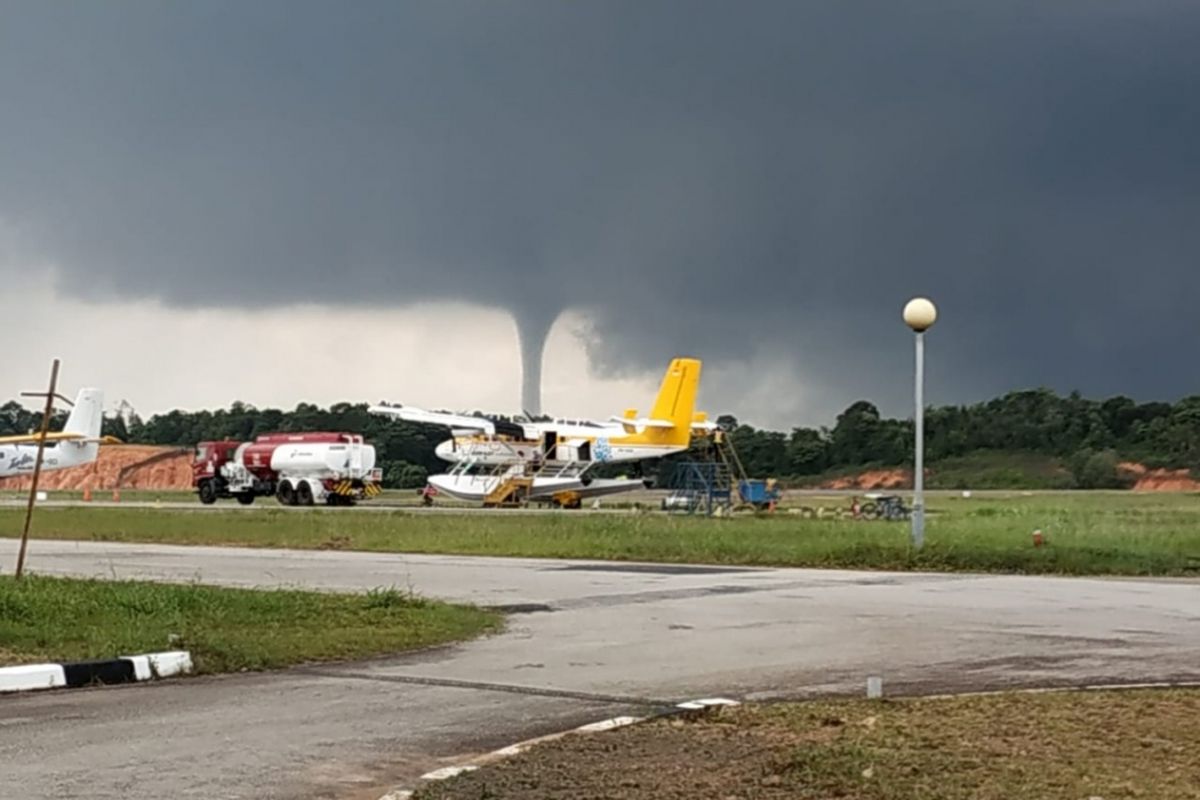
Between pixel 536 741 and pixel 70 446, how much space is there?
66.9 m

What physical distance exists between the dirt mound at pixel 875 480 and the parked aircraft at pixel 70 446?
5639 cm

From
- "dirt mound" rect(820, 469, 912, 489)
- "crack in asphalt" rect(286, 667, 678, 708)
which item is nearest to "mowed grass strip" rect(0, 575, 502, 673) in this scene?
"crack in asphalt" rect(286, 667, 678, 708)

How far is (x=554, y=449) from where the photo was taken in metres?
65.2

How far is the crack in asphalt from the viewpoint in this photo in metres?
10.3

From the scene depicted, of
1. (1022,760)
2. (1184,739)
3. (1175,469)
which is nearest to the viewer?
(1022,760)

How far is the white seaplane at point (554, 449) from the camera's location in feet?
205

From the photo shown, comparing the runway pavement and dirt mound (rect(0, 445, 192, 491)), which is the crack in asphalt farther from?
dirt mound (rect(0, 445, 192, 491))

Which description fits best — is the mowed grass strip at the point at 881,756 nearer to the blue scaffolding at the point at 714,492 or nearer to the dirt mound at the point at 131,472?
the blue scaffolding at the point at 714,492

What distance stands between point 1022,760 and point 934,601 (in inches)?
444

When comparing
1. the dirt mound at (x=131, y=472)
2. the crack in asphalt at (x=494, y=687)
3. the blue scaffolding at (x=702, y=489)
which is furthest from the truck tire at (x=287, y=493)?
the dirt mound at (x=131, y=472)

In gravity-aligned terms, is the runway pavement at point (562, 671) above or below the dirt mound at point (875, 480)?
below

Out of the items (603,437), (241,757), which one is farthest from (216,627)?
(603,437)

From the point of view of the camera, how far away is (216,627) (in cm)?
1390

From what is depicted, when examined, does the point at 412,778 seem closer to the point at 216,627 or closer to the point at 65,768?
the point at 65,768
